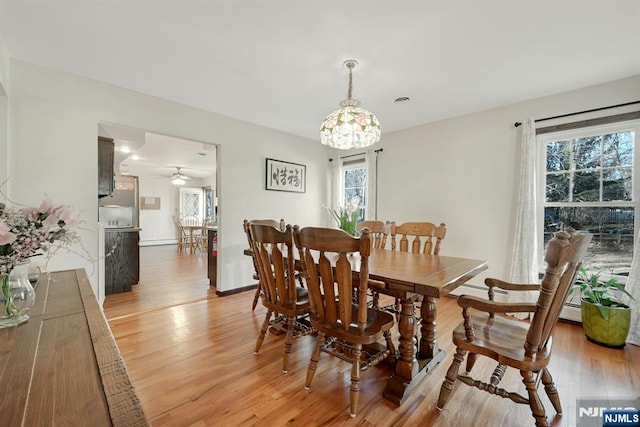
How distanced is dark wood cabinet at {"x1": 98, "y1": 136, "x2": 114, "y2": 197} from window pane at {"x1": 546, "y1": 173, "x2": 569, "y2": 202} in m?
5.14

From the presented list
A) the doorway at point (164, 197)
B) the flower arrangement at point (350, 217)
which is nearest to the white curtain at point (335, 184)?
the doorway at point (164, 197)

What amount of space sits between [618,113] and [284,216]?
13.1 ft

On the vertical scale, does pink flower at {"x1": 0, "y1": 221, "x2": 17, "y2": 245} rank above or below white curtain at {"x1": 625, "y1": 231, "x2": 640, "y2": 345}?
above

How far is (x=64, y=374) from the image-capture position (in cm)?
69

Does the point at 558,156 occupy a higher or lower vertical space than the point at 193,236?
higher

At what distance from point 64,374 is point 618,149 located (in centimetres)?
412

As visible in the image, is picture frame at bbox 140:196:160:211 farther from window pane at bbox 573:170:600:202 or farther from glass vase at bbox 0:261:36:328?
window pane at bbox 573:170:600:202

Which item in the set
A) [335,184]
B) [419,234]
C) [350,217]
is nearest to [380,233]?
[419,234]

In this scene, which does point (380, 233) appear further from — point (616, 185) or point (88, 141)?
point (88, 141)

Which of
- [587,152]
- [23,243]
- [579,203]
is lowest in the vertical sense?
[23,243]

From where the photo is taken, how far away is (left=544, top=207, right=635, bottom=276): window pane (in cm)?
252

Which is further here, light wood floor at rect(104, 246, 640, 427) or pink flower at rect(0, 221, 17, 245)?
light wood floor at rect(104, 246, 640, 427)

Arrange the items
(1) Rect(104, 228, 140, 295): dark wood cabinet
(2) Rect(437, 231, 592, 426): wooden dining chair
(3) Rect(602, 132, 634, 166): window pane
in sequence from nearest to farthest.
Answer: (2) Rect(437, 231, 592, 426): wooden dining chair
(3) Rect(602, 132, 634, 166): window pane
(1) Rect(104, 228, 140, 295): dark wood cabinet

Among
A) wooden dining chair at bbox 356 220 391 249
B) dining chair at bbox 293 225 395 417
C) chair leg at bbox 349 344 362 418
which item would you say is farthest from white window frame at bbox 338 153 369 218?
chair leg at bbox 349 344 362 418
